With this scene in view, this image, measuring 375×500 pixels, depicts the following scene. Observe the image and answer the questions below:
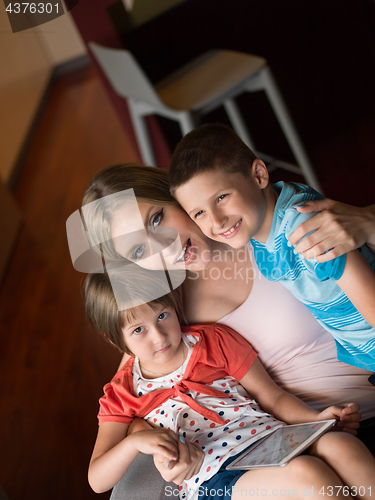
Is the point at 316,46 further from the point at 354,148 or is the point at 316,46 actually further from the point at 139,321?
the point at 139,321

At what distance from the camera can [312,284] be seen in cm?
63

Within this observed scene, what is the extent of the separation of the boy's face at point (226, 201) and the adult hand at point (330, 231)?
0.07m

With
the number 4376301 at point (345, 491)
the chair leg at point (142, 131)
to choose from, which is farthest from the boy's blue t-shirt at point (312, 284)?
the chair leg at point (142, 131)

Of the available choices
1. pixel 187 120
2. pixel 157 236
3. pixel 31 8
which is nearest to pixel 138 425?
pixel 157 236

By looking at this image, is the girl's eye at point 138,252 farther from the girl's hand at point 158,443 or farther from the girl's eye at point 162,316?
the girl's hand at point 158,443

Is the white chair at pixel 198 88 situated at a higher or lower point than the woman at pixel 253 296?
higher

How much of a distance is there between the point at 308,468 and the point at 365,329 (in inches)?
9.1

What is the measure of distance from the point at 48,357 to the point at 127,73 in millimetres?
1026

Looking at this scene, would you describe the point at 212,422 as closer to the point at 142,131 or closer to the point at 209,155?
the point at 209,155

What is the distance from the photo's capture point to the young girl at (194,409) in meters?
0.51

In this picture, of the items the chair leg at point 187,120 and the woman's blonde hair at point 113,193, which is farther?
the chair leg at point 187,120

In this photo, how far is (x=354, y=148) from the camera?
166 centimetres

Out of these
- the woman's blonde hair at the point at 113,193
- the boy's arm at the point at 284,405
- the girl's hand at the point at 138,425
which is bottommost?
the boy's arm at the point at 284,405

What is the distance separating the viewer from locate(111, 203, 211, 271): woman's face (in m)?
0.60
